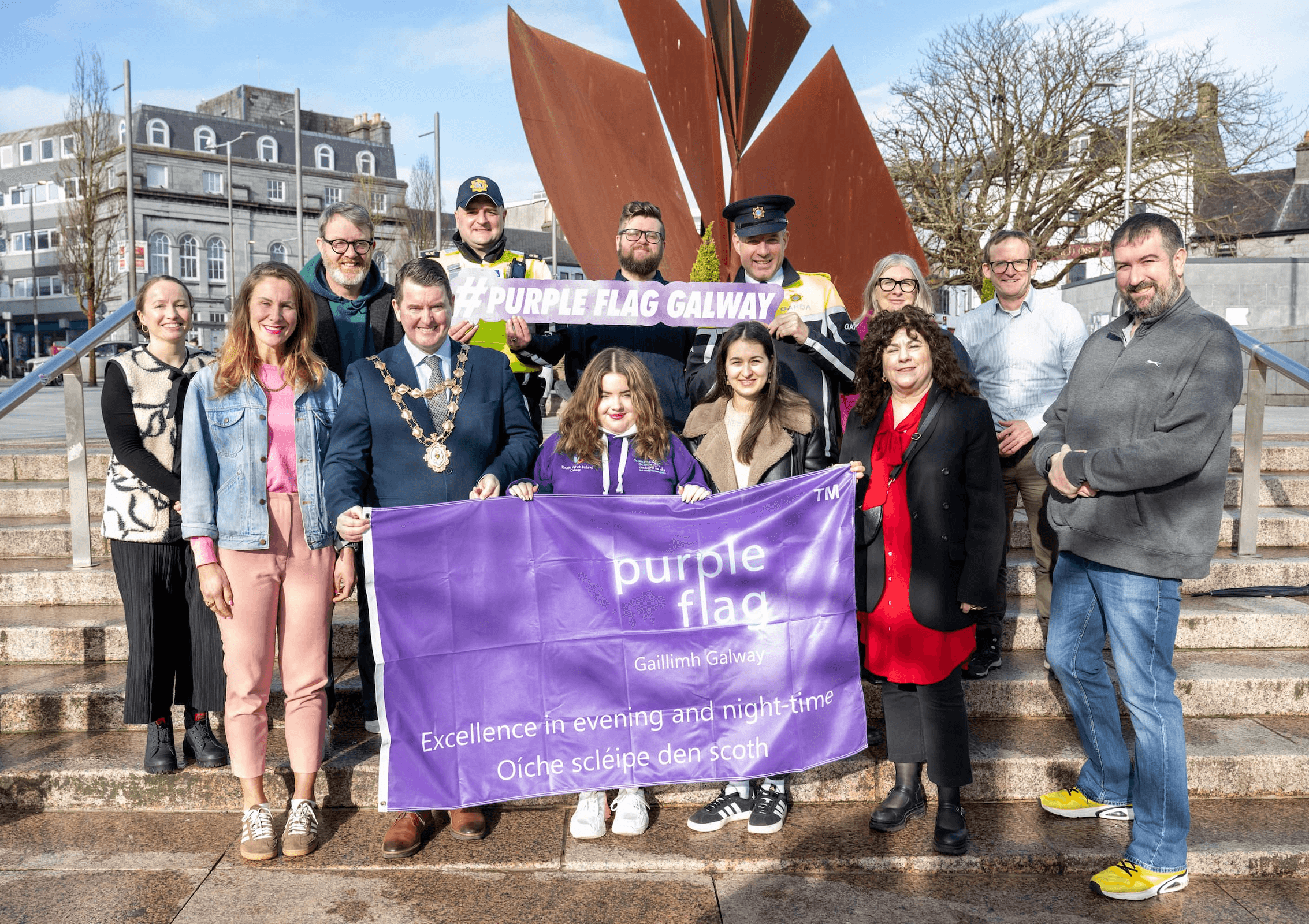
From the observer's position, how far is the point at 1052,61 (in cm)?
2297

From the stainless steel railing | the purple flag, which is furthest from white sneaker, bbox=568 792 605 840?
the stainless steel railing

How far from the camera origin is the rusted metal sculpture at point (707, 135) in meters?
9.98

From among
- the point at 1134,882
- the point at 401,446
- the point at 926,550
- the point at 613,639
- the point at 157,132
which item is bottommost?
the point at 1134,882

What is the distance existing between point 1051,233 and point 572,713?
2419cm

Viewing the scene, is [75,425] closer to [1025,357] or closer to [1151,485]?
[1025,357]

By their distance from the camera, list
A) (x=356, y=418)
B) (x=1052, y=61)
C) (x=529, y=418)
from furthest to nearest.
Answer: (x=1052, y=61)
(x=529, y=418)
(x=356, y=418)

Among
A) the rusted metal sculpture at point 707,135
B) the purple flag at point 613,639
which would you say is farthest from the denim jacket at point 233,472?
the rusted metal sculpture at point 707,135

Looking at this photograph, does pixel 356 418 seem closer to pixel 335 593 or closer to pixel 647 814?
pixel 335 593

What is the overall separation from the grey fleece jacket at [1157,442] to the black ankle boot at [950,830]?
38.7 inches

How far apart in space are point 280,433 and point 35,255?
61.0 metres

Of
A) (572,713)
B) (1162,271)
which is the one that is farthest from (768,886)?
(1162,271)

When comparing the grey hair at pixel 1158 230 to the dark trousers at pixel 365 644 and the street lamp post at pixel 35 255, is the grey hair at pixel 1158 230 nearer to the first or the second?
the dark trousers at pixel 365 644

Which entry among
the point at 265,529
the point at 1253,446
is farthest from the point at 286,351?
the point at 1253,446

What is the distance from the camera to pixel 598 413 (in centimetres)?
345
